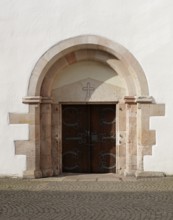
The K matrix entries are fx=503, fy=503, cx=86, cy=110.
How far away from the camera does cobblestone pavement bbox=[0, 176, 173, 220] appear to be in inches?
281

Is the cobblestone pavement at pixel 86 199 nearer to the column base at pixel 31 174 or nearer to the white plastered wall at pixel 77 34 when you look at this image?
the column base at pixel 31 174

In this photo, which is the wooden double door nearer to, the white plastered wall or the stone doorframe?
the stone doorframe

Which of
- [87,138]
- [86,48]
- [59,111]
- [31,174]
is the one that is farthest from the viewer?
[87,138]

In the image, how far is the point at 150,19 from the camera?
10711 millimetres

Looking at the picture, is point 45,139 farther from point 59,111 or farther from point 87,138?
point 87,138

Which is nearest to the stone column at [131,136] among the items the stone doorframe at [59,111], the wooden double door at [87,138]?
the stone doorframe at [59,111]

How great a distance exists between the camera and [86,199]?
8.34 meters

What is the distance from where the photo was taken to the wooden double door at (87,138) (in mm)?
11508

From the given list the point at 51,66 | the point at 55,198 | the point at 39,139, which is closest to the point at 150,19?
the point at 51,66

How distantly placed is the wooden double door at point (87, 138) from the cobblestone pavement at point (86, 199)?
652mm

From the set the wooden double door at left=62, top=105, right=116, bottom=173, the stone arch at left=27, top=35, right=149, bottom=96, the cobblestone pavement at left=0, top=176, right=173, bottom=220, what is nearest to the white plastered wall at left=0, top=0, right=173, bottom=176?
the stone arch at left=27, top=35, right=149, bottom=96

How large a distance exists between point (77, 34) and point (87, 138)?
2404mm

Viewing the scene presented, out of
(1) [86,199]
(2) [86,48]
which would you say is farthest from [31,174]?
(2) [86,48]

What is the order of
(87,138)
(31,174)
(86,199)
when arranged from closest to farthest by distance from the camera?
(86,199), (31,174), (87,138)
